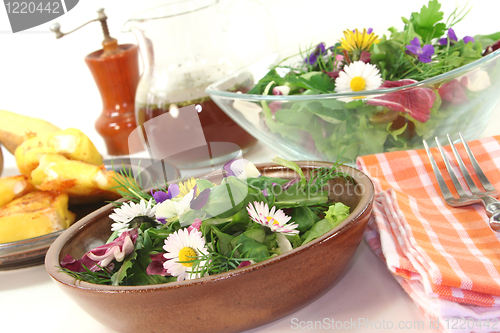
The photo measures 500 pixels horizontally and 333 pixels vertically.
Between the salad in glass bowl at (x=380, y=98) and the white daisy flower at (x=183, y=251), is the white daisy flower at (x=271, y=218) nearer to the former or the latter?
the white daisy flower at (x=183, y=251)

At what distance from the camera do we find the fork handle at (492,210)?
37cm

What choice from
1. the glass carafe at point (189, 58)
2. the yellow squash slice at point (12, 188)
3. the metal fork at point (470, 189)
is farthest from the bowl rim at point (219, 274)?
the glass carafe at point (189, 58)

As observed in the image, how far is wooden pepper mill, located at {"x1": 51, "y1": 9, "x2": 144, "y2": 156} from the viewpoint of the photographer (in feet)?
2.93

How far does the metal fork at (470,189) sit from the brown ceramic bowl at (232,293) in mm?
123

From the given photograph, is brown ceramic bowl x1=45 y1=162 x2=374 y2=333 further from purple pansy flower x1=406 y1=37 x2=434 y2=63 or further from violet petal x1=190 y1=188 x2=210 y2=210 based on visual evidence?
purple pansy flower x1=406 y1=37 x2=434 y2=63

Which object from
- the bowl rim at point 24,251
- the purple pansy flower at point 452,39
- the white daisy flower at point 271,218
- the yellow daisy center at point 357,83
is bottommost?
the bowl rim at point 24,251

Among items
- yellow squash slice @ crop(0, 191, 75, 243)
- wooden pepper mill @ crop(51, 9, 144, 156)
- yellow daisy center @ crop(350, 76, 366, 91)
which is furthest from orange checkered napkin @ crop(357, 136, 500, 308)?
wooden pepper mill @ crop(51, 9, 144, 156)

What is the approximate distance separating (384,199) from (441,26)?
0.39 meters

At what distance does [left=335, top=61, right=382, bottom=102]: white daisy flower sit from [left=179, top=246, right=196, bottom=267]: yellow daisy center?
361 millimetres

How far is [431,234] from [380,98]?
21 centimetres

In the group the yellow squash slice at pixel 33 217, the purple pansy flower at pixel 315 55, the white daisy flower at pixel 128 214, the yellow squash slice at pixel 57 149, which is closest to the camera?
the white daisy flower at pixel 128 214

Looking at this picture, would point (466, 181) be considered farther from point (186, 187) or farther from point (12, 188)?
point (12, 188)

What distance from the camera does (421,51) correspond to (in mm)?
613

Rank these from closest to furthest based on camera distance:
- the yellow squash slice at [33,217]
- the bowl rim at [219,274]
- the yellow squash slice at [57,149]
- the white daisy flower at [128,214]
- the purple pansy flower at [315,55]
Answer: the bowl rim at [219,274] → the white daisy flower at [128,214] → the yellow squash slice at [33,217] → the yellow squash slice at [57,149] → the purple pansy flower at [315,55]
